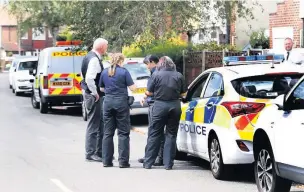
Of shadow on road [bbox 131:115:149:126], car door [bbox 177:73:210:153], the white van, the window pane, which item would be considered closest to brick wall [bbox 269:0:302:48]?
shadow on road [bbox 131:115:149:126]

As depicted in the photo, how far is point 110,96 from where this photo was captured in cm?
1289

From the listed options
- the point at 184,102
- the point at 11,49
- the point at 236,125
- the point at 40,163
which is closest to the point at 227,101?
the point at 236,125

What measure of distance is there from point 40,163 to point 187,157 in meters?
2.49

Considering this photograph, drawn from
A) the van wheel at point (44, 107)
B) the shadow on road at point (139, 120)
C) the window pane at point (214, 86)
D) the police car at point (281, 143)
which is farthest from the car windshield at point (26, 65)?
the police car at point (281, 143)

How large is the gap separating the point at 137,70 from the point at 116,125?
794cm

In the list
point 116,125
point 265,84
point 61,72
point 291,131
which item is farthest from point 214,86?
point 61,72

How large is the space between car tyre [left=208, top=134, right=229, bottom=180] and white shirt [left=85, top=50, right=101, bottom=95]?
2.52m

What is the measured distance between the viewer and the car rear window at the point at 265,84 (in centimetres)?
1114

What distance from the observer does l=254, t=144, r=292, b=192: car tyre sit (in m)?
9.35

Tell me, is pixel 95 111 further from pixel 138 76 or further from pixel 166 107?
pixel 138 76

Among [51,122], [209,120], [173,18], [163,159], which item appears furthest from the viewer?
[173,18]

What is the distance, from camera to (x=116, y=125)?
13094 millimetres

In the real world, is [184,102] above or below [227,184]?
above

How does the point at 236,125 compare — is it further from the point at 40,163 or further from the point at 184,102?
the point at 40,163
